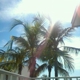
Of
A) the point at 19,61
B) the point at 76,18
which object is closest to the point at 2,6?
the point at 19,61

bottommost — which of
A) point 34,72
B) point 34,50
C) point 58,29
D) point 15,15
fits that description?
point 34,72

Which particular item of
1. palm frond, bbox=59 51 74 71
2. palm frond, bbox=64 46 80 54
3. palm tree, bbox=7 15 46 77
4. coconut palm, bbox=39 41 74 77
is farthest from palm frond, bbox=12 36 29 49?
palm frond, bbox=64 46 80 54

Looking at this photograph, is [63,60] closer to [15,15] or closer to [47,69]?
[47,69]

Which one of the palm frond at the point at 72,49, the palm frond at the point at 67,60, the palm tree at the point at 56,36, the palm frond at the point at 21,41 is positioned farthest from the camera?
the palm frond at the point at 21,41

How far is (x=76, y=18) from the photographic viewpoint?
323cm

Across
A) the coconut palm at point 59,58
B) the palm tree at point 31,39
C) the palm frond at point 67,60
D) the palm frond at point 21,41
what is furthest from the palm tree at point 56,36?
the palm frond at point 21,41

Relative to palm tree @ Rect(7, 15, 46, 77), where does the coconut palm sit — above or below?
below

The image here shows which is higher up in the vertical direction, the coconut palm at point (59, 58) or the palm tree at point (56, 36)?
the palm tree at point (56, 36)

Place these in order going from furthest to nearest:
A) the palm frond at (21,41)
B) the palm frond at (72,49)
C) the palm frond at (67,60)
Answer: the palm frond at (21,41), the palm frond at (72,49), the palm frond at (67,60)

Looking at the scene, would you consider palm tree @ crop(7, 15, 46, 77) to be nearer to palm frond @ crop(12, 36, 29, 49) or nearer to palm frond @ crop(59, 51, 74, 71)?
palm frond @ crop(12, 36, 29, 49)

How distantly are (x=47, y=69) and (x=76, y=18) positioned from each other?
1203 centimetres

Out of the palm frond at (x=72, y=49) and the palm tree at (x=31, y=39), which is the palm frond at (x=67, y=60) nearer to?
the palm frond at (x=72, y=49)

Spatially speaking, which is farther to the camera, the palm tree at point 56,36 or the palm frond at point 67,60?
→ the palm tree at point 56,36

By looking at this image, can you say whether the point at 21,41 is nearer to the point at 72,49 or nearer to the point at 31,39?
the point at 31,39
